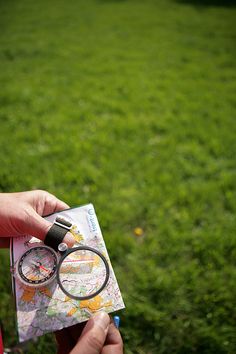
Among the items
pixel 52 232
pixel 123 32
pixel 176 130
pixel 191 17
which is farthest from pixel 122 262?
pixel 191 17

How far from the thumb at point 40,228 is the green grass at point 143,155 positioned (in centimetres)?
107

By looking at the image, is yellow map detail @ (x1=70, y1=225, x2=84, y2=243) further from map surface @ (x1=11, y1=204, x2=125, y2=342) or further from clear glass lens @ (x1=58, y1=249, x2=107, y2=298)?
map surface @ (x1=11, y1=204, x2=125, y2=342)

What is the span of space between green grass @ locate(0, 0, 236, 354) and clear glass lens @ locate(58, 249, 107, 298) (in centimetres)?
100

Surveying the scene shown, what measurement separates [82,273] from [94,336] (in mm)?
313

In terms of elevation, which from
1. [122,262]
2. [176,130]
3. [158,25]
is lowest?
[122,262]

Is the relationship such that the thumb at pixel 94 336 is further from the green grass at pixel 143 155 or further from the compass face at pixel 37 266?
the green grass at pixel 143 155

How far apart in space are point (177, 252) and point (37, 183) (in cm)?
171

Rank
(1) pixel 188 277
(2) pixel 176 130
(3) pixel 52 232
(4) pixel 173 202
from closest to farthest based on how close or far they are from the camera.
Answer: (3) pixel 52 232 < (1) pixel 188 277 < (4) pixel 173 202 < (2) pixel 176 130

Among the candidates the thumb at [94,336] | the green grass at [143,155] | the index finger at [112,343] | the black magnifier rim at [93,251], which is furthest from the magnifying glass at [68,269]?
the green grass at [143,155]

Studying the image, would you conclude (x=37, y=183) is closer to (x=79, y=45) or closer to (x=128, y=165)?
(x=128, y=165)

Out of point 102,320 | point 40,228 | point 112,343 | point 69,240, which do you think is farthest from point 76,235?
point 112,343

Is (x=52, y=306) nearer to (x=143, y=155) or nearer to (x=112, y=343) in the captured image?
(x=112, y=343)

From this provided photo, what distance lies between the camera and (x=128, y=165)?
3758 mm

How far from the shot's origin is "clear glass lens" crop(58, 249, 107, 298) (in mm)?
1575
